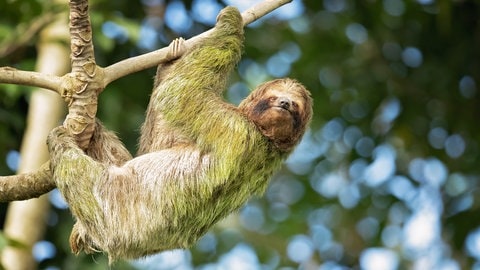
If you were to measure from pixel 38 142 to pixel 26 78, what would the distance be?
587cm

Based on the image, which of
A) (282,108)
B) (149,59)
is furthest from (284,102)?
(149,59)

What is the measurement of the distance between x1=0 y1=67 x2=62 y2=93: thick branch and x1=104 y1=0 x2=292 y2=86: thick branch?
0.49 meters

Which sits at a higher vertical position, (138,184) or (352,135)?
(138,184)

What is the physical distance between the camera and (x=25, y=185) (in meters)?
8.75

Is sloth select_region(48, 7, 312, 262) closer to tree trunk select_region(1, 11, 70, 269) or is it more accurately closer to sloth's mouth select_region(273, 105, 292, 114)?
sloth's mouth select_region(273, 105, 292, 114)

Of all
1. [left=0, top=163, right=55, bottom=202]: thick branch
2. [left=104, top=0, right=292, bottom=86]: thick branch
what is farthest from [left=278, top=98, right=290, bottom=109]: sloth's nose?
[left=0, top=163, right=55, bottom=202]: thick branch

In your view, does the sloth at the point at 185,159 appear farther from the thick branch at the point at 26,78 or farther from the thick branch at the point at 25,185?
the thick branch at the point at 26,78

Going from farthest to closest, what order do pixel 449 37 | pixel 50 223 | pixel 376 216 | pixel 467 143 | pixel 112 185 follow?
pixel 376 216, pixel 467 143, pixel 449 37, pixel 50 223, pixel 112 185

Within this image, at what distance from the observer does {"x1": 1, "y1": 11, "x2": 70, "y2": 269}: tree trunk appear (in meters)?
13.7

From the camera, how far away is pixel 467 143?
17.9 m

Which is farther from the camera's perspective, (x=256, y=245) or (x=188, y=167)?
(x=256, y=245)

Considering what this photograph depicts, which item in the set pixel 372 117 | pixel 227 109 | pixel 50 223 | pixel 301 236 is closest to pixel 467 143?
pixel 372 117

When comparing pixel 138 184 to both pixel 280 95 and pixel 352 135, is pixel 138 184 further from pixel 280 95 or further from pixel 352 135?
pixel 352 135

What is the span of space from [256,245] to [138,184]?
496 inches
